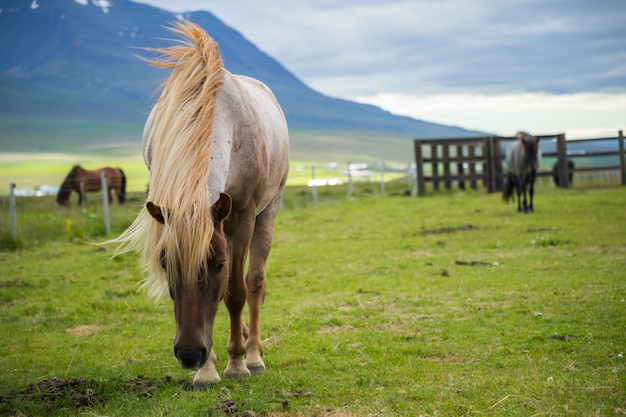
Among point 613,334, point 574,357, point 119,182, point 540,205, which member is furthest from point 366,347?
point 119,182

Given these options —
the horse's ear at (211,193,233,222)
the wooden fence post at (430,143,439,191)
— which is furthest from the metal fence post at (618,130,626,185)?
the horse's ear at (211,193,233,222)

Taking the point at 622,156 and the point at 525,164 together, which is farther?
the point at 622,156

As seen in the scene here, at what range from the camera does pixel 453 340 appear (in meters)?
5.92

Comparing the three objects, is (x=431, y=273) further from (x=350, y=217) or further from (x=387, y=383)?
(x=350, y=217)

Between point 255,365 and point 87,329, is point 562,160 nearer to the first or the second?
point 87,329

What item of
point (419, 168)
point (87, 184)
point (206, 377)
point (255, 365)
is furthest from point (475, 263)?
point (87, 184)

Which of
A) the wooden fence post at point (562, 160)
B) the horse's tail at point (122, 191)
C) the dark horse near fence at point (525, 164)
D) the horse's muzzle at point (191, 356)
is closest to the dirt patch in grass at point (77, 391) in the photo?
the horse's muzzle at point (191, 356)

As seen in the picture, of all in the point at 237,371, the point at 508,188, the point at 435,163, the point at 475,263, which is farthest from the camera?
the point at 435,163

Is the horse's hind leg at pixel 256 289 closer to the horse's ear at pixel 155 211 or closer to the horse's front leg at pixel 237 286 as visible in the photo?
the horse's front leg at pixel 237 286

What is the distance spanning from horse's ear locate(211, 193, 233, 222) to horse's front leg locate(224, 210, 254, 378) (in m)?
0.74

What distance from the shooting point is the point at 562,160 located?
2447 cm

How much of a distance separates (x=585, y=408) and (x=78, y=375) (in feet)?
11.9

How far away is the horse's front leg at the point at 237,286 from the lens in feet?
16.5

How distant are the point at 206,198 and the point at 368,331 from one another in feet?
9.10
